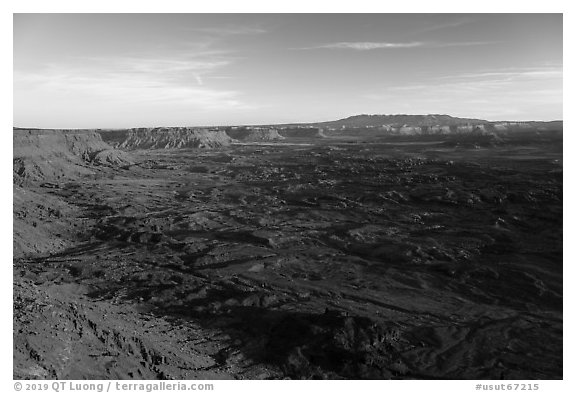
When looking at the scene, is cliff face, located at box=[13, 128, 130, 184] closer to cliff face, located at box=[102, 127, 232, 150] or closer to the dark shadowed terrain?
the dark shadowed terrain

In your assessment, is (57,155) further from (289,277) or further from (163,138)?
(163,138)

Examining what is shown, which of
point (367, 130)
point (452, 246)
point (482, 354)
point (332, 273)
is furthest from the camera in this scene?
point (367, 130)

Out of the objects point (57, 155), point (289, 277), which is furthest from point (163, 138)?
point (289, 277)

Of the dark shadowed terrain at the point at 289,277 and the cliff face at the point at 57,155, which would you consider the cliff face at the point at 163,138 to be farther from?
the dark shadowed terrain at the point at 289,277

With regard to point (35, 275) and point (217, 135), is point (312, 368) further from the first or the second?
point (217, 135)

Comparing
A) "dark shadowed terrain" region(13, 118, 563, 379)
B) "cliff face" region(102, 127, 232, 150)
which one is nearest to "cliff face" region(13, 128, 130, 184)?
"dark shadowed terrain" region(13, 118, 563, 379)

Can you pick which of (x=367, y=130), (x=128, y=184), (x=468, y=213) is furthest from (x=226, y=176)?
(x=367, y=130)
